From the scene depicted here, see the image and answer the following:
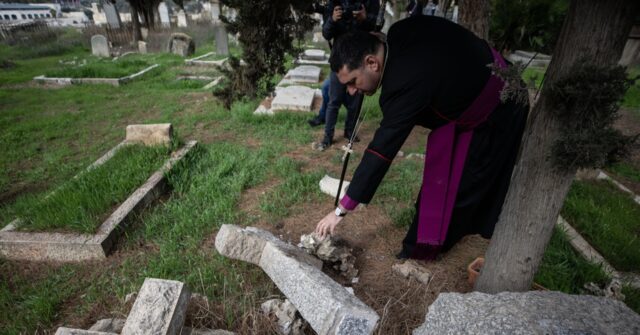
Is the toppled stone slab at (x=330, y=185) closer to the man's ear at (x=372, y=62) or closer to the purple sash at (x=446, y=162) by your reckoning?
the purple sash at (x=446, y=162)

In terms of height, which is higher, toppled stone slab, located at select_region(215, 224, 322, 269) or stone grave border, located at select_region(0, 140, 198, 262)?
toppled stone slab, located at select_region(215, 224, 322, 269)

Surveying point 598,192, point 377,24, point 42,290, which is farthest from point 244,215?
point 598,192

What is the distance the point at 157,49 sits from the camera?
1356 centimetres

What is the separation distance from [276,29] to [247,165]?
63.0 inches

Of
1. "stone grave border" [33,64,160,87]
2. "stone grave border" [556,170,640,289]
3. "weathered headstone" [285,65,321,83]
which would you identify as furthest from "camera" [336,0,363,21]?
"stone grave border" [33,64,160,87]

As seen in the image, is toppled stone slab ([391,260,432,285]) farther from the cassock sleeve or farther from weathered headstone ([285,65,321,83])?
weathered headstone ([285,65,321,83])

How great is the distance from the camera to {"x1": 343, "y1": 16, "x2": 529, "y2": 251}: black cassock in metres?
1.70

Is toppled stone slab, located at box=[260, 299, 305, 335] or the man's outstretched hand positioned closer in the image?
toppled stone slab, located at box=[260, 299, 305, 335]

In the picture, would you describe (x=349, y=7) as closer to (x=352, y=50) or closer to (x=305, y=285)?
(x=352, y=50)

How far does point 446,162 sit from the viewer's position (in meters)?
2.11

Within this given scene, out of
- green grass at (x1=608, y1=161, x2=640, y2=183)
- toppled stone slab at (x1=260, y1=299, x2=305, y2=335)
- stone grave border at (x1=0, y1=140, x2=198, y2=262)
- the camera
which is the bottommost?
stone grave border at (x1=0, y1=140, x2=198, y2=262)

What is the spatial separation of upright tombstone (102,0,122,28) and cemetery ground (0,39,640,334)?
1267 cm

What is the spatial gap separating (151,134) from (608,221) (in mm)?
4848

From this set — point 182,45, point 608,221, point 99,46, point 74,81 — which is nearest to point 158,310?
point 608,221
